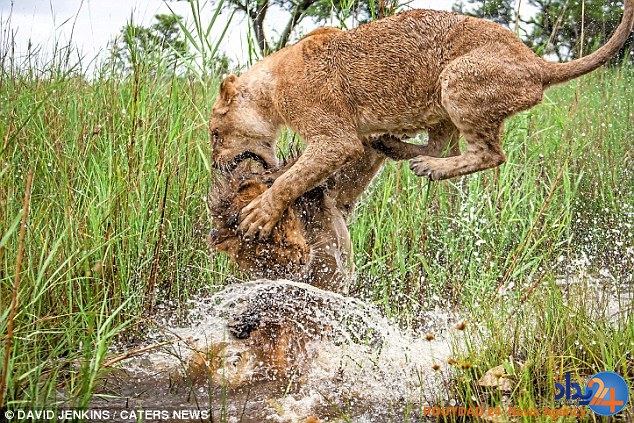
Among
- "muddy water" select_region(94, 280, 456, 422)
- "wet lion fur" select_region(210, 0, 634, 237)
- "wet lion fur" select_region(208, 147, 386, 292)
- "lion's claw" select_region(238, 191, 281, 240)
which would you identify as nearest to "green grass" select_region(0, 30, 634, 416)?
"muddy water" select_region(94, 280, 456, 422)

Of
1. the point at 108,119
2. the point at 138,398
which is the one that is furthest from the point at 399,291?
the point at 108,119

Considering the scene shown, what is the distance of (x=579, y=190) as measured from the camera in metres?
6.29

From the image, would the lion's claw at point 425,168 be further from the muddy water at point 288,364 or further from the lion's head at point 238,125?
the lion's head at point 238,125

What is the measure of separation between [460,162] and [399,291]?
1.20 m

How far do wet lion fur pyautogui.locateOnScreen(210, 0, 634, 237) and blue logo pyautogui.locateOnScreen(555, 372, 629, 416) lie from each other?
1.30 meters

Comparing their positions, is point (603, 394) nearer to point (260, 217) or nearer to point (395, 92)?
point (260, 217)

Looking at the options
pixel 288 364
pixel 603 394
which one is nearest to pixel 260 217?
pixel 288 364

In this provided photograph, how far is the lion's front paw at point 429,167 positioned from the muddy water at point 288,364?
80 centimetres

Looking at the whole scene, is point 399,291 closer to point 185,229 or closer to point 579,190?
point 185,229

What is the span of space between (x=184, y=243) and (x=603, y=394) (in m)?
2.82

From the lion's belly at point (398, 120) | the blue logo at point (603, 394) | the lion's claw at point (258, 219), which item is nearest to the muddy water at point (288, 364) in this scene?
the lion's claw at point (258, 219)

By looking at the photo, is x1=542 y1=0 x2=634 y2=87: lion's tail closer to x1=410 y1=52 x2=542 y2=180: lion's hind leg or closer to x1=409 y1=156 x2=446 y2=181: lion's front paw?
x1=410 y1=52 x2=542 y2=180: lion's hind leg

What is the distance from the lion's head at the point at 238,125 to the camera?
430 cm

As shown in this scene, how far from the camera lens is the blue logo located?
2705 mm
